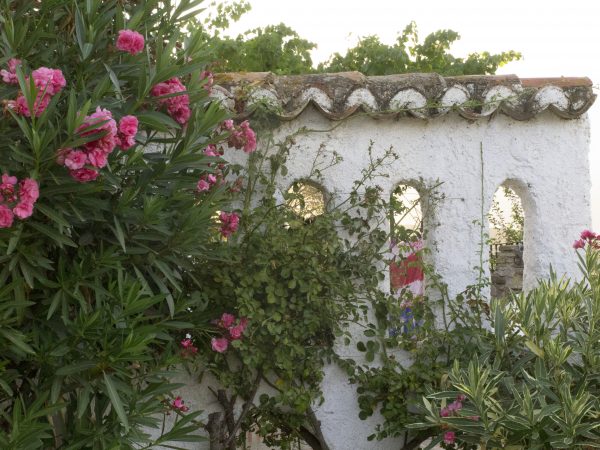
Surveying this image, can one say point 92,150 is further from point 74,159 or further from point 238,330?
point 238,330

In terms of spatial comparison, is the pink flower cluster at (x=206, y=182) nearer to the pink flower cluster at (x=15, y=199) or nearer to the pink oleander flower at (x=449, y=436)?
the pink flower cluster at (x=15, y=199)

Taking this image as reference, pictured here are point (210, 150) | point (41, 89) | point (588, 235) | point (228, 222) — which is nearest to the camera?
point (41, 89)

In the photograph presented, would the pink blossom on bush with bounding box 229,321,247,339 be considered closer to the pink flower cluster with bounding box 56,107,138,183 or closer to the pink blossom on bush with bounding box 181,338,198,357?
the pink blossom on bush with bounding box 181,338,198,357

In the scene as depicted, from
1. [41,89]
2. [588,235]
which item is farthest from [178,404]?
[588,235]

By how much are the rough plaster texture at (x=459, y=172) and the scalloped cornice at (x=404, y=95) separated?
0.02 meters

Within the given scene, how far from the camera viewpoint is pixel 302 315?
496 cm

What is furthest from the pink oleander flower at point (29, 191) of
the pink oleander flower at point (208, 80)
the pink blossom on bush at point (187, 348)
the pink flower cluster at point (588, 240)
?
the pink flower cluster at point (588, 240)

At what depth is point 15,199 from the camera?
11.5ft

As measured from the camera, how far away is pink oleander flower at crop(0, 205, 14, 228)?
11.3ft

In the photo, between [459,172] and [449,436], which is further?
[459,172]

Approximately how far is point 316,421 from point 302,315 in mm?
736

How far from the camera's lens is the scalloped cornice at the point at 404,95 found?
5.15m

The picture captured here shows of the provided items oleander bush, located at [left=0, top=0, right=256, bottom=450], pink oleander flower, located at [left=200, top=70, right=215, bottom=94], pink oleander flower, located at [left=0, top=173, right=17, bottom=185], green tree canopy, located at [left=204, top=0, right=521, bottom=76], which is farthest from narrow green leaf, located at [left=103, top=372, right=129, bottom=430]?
green tree canopy, located at [left=204, top=0, right=521, bottom=76]

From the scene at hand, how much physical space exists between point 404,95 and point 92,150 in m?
2.41
